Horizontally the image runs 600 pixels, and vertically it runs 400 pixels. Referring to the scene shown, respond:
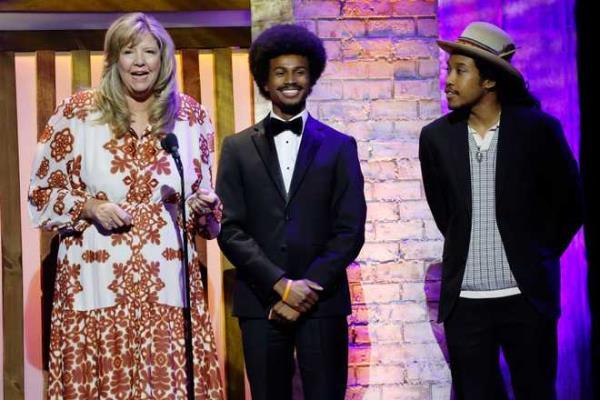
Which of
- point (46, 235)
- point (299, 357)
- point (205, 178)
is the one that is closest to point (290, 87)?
point (205, 178)

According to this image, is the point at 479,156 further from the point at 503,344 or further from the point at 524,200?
the point at 503,344

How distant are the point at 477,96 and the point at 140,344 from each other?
1823mm

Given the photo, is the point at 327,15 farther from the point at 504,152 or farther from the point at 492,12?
the point at 504,152

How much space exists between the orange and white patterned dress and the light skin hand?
13cm

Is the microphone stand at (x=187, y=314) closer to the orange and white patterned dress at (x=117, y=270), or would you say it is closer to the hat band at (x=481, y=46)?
the orange and white patterned dress at (x=117, y=270)

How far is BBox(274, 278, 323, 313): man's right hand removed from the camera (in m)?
4.04

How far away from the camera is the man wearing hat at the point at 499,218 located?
405cm

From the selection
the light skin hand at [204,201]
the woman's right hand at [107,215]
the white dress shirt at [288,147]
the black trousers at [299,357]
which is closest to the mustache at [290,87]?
the white dress shirt at [288,147]

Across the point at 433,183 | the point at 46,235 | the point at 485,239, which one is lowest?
the point at 485,239

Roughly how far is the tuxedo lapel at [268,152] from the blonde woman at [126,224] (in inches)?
10.4

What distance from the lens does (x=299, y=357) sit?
163 inches

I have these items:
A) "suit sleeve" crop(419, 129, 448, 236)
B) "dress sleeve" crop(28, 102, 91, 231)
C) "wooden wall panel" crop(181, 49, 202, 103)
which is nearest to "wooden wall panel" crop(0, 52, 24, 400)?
"wooden wall panel" crop(181, 49, 202, 103)

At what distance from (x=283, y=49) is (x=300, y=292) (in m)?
1.14

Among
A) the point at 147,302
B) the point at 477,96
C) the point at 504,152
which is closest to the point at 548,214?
the point at 504,152
